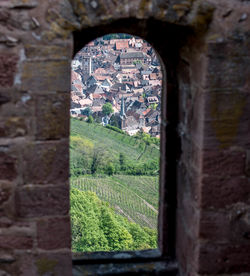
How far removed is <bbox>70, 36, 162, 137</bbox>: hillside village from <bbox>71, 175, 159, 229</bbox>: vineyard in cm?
1095

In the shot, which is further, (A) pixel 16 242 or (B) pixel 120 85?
(B) pixel 120 85

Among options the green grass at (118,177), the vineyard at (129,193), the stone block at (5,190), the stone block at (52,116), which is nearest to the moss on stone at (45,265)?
the stone block at (5,190)

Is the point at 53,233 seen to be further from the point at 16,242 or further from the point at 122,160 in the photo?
the point at 122,160

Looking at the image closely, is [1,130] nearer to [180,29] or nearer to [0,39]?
[0,39]

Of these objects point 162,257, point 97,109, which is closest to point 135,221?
point 97,109

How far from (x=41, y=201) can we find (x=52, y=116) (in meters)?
0.40

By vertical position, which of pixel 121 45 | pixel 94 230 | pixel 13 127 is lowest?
pixel 94 230

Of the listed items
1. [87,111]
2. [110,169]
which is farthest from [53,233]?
[87,111]

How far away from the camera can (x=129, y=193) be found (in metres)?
46.9

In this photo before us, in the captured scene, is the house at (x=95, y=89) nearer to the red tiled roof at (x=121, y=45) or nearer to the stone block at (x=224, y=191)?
the red tiled roof at (x=121, y=45)

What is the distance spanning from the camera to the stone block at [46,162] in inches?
98.6

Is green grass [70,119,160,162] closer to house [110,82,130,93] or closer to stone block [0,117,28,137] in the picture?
house [110,82,130,93]

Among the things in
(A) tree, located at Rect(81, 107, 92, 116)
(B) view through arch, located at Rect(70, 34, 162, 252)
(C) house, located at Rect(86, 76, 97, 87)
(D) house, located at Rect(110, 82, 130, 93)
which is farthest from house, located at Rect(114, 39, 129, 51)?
(A) tree, located at Rect(81, 107, 92, 116)

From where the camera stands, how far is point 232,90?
2523 mm
